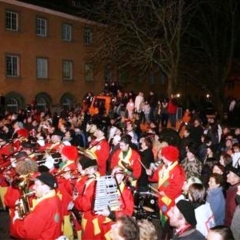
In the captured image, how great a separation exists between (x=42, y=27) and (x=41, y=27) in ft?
0.37

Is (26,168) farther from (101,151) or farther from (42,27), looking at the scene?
(42,27)

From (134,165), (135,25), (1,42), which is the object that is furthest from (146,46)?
(134,165)

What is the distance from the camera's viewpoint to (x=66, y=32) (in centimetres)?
3594

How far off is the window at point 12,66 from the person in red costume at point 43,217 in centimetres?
2712

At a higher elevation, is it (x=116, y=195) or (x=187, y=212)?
(x=187, y=212)

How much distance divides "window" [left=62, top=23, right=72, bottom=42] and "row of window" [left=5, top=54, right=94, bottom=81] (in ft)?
6.21

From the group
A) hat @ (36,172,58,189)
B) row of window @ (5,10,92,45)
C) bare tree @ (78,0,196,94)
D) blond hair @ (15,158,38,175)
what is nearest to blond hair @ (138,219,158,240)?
hat @ (36,172,58,189)

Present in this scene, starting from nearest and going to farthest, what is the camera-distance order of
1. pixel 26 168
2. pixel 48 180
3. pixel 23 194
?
pixel 48 180, pixel 23 194, pixel 26 168

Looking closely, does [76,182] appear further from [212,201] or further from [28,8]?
[28,8]

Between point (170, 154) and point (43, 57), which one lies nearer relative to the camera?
point (170, 154)

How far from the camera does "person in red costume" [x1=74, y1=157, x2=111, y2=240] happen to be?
5977 millimetres

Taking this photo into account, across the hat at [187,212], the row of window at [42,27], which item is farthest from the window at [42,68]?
the hat at [187,212]

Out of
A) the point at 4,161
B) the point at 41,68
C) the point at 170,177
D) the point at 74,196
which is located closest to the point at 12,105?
the point at 41,68

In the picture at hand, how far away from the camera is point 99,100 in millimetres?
23188
